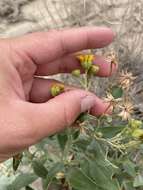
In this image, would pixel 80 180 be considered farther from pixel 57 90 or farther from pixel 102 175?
pixel 57 90

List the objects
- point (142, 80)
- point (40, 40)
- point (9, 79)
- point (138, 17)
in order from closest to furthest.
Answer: point (9, 79), point (40, 40), point (142, 80), point (138, 17)

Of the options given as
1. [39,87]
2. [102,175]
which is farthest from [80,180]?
[39,87]

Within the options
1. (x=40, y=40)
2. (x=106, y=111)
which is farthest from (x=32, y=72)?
(x=106, y=111)

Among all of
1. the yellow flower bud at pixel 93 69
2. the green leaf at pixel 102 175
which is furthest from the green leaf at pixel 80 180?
the yellow flower bud at pixel 93 69

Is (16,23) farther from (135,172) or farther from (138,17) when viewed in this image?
(135,172)

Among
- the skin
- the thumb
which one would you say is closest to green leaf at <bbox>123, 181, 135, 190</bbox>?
the skin
